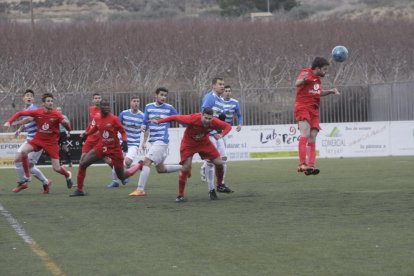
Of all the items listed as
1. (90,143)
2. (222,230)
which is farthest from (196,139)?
(222,230)

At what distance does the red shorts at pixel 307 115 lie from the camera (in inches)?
692

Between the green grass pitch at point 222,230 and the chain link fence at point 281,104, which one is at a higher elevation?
the chain link fence at point 281,104

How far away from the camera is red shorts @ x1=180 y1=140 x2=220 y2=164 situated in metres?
17.4

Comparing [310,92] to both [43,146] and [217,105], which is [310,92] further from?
[43,146]

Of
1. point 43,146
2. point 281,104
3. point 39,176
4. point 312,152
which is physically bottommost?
point 39,176

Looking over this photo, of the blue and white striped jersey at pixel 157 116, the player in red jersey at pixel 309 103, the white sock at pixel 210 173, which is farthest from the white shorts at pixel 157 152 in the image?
the player in red jersey at pixel 309 103

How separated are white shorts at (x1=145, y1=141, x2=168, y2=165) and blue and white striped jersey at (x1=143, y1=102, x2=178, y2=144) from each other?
314 mm

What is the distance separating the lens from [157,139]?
20484 mm

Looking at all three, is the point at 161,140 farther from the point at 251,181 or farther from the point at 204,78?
the point at 204,78

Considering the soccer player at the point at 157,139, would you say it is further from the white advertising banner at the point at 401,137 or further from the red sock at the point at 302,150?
the white advertising banner at the point at 401,137

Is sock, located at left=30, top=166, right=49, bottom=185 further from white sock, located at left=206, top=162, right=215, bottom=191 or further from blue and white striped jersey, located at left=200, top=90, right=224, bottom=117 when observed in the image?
white sock, located at left=206, top=162, right=215, bottom=191

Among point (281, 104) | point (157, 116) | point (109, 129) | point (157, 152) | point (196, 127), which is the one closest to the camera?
point (196, 127)

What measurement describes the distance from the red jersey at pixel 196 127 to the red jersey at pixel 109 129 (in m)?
2.00

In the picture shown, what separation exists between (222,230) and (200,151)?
189 inches
